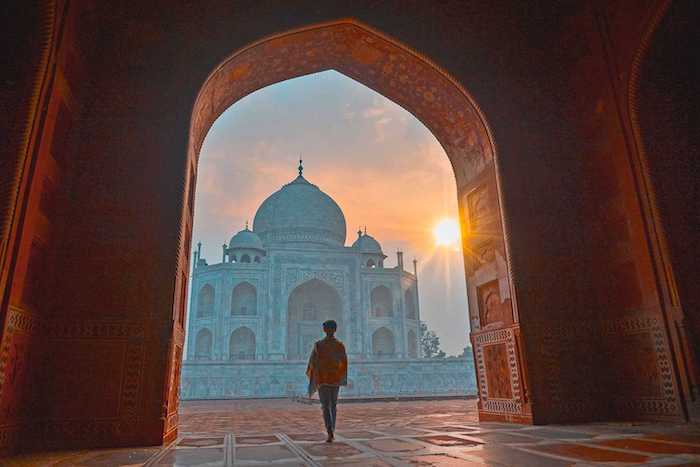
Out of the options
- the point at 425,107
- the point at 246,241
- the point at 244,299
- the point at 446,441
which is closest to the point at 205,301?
the point at 244,299

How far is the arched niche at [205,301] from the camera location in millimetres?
24219

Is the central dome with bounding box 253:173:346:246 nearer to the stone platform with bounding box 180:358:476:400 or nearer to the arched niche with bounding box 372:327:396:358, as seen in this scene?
the arched niche with bounding box 372:327:396:358

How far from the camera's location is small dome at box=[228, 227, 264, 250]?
84.3 ft

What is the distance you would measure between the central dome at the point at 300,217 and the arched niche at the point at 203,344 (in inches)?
225

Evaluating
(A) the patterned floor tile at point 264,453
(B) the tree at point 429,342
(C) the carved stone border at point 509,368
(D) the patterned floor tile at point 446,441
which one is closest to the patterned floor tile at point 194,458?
(A) the patterned floor tile at point 264,453

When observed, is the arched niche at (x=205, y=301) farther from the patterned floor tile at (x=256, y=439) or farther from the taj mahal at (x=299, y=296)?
the patterned floor tile at (x=256, y=439)

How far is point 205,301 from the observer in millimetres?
24609

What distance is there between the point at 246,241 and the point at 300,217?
319cm

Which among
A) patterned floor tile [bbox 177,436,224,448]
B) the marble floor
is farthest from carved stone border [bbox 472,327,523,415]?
patterned floor tile [bbox 177,436,224,448]

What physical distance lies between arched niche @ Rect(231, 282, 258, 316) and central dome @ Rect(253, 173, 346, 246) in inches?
113

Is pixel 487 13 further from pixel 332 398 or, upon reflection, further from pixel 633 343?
pixel 332 398

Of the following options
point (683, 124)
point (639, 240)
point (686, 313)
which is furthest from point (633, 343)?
point (683, 124)

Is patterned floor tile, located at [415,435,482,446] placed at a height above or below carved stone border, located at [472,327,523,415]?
below

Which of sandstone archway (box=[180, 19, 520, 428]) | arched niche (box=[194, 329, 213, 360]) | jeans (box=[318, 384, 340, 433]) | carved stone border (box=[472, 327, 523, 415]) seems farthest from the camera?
arched niche (box=[194, 329, 213, 360])
